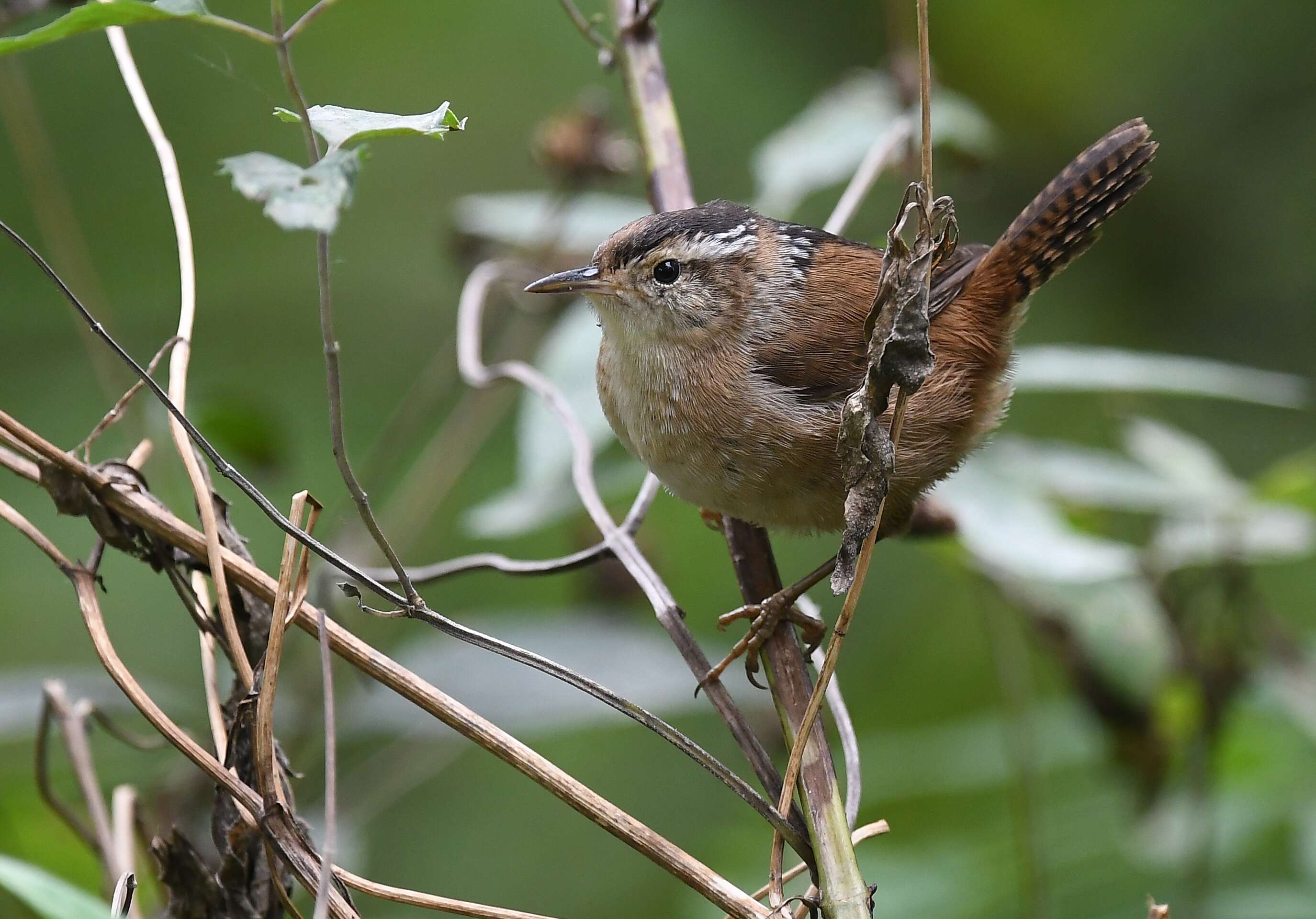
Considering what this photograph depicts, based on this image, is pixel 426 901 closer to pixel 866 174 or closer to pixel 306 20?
pixel 306 20

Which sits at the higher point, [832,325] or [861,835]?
[832,325]

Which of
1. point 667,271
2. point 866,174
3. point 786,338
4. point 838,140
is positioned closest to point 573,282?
point 667,271

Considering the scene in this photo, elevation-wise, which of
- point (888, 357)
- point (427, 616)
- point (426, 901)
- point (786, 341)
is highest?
point (786, 341)

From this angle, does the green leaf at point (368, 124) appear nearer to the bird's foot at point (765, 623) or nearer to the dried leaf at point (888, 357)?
the dried leaf at point (888, 357)

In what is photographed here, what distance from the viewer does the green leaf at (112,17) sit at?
0.99 metres

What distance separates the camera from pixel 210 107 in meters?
4.79

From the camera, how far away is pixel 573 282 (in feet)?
7.28

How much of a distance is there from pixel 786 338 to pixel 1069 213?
0.56 metres

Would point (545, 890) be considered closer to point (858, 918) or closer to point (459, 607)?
point (459, 607)

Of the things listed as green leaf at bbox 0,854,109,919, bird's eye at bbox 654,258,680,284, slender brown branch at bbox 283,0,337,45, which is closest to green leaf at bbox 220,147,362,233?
slender brown branch at bbox 283,0,337,45

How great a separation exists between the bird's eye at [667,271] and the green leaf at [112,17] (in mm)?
1280

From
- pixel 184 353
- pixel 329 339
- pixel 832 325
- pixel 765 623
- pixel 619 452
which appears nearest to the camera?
pixel 329 339

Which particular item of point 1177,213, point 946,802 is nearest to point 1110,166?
point 946,802

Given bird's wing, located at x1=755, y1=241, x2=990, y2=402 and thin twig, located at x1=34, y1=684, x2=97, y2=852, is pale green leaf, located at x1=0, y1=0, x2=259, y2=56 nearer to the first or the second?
thin twig, located at x1=34, y1=684, x2=97, y2=852
